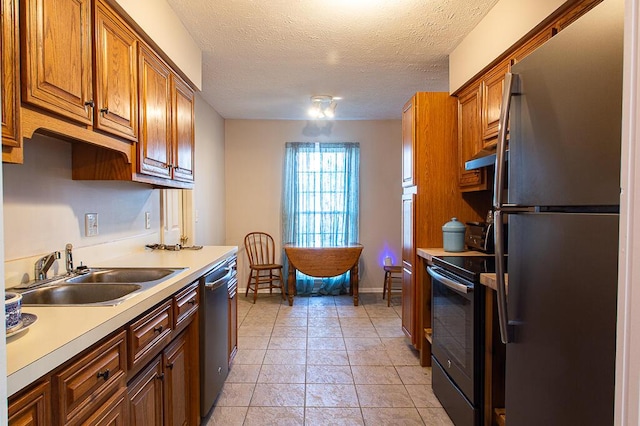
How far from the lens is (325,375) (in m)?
2.57

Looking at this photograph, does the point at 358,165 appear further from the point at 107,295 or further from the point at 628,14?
the point at 628,14

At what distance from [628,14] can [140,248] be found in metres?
2.62

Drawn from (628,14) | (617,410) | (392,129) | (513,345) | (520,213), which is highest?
(392,129)

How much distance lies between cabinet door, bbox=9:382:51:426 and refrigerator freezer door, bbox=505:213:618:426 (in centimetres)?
122

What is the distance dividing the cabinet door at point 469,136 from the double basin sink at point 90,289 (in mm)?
2044

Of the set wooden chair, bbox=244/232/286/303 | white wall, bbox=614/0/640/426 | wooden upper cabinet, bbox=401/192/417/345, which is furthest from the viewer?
wooden chair, bbox=244/232/286/303

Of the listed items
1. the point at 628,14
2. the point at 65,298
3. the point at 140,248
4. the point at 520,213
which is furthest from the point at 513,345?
the point at 140,248

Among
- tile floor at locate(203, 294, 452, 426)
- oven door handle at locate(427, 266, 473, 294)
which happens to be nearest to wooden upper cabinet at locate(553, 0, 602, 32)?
oven door handle at locate(427, 266, 473, 294)

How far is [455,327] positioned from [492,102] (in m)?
1.42

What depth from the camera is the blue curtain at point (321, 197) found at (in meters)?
4.85

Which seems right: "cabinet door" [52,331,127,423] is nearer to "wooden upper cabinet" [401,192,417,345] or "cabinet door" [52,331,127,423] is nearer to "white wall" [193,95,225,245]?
"wooden upper cabinet" [401,192,417,345]

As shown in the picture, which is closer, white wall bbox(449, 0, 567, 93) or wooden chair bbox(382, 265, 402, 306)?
white wall bbox(449, 0, 567, 93)

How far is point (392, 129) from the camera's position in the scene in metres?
4.96

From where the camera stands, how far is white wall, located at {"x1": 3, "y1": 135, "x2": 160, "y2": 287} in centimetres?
137
